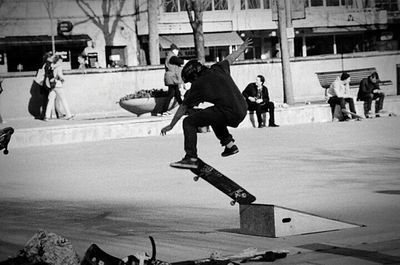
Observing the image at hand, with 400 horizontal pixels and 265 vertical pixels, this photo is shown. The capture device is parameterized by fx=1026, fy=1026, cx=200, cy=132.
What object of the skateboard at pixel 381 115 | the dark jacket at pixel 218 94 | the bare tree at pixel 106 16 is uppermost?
the bare tree at pixel 106 16

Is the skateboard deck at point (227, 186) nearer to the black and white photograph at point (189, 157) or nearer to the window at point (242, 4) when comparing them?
the black and white photograph at point (189, 157)

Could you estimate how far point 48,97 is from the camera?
28906 mm

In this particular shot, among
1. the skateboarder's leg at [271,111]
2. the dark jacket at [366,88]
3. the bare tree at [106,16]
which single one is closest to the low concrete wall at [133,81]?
→ the dark jacket at [366,88]

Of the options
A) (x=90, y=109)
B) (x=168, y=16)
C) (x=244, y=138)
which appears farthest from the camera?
(x=168, y=16)

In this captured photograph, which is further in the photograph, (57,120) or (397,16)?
(397,16)

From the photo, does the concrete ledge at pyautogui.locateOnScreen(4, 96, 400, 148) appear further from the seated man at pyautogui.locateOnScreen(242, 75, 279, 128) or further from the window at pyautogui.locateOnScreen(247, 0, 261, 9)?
the window at pyautogui.locateOnScreen(247, 0, 261, 9)

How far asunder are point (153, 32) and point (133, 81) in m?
16.2

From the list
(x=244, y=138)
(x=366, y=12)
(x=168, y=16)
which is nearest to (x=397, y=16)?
(x=366, y=12)

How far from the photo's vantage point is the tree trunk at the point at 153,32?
4605 cm

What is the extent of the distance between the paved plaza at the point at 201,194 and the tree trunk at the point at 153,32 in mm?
22244

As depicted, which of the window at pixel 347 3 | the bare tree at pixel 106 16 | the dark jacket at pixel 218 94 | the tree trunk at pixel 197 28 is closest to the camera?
the dark jacket at pixel 218 94

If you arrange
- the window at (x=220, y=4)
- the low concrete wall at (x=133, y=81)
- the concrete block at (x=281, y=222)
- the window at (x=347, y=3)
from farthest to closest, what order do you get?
→ the window at (x=347, y=3) → the window at (x=220, y=4) → the low concrete wall at (x=133, y=81) → the concrete block at (x=281, y=222)

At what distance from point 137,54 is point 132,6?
8.16ft

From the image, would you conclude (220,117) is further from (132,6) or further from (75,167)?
(132,6)
